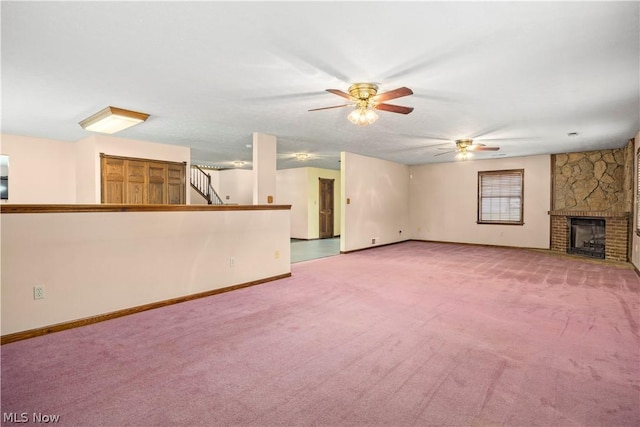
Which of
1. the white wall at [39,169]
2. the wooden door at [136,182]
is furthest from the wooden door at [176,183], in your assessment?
the white wall at [39,169]

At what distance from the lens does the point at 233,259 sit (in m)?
4.75

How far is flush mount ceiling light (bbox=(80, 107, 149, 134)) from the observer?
14.2 feet

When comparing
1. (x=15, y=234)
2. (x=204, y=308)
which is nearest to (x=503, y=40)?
(x=204, y=308)

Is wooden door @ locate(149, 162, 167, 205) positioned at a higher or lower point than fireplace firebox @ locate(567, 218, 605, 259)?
higher

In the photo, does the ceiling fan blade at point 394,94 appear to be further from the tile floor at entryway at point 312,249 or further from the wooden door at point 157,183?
the wooden door at point 157,183

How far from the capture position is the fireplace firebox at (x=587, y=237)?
7.53 meters

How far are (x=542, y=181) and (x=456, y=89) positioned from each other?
633cm

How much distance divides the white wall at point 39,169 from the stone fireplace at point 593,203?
1068 cm

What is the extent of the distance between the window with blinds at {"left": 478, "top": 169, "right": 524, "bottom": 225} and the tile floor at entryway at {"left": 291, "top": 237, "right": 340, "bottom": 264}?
422 cm

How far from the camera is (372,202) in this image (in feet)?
29.2

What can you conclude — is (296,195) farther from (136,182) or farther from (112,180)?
(112,180)

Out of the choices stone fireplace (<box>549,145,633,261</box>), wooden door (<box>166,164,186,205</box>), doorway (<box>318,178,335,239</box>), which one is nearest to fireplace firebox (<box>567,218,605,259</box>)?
stone fireplace (<box>549,145,633,261</box>)

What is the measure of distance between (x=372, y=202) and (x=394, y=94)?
231 inches

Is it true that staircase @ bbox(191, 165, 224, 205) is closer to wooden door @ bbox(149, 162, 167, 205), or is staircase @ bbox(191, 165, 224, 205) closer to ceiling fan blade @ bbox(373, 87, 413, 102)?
wooden door @ bbox(149, 162, 167, 205)
